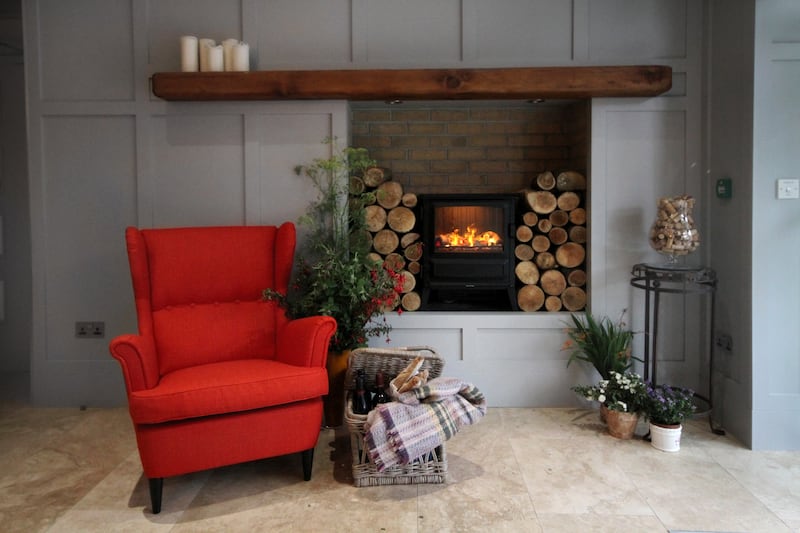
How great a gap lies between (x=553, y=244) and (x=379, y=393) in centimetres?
157

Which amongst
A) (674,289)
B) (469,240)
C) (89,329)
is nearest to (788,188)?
(674,289)

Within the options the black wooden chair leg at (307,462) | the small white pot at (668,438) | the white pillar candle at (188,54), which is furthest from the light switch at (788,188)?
the white pillar candle at (188,54)

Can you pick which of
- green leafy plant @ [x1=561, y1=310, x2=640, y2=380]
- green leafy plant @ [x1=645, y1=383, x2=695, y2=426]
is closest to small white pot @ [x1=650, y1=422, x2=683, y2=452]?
green leafy plant @ [x1=645, y1=383, x2=695, y2=426]

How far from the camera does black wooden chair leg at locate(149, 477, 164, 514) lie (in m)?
2.42

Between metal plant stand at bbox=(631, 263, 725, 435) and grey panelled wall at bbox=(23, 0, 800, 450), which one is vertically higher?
grey panelled wall at bbox=(23, 0, 800, 450)

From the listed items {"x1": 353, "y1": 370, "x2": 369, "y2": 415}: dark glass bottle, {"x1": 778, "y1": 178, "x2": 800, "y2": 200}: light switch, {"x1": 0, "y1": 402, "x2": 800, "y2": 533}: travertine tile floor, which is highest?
{"x1": 778, "y1": 178, "x2": 800, "y2": 200}: light switch

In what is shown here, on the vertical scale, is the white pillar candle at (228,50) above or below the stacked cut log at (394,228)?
above

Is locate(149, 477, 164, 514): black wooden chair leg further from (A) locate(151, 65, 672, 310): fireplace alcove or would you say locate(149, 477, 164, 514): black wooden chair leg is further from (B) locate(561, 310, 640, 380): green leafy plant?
(B) locate(561, 310, 640, 380): green leafy plant

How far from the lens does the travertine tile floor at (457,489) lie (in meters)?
2.33

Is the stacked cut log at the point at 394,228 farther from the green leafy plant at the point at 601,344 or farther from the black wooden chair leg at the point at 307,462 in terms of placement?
the black wooden chair leg at the point at 307,462

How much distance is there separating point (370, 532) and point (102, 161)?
2680 mm

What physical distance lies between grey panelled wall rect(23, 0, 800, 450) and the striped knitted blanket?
0.98 m

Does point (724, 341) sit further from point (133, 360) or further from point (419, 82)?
point (133, 360)

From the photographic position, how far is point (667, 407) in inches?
120
